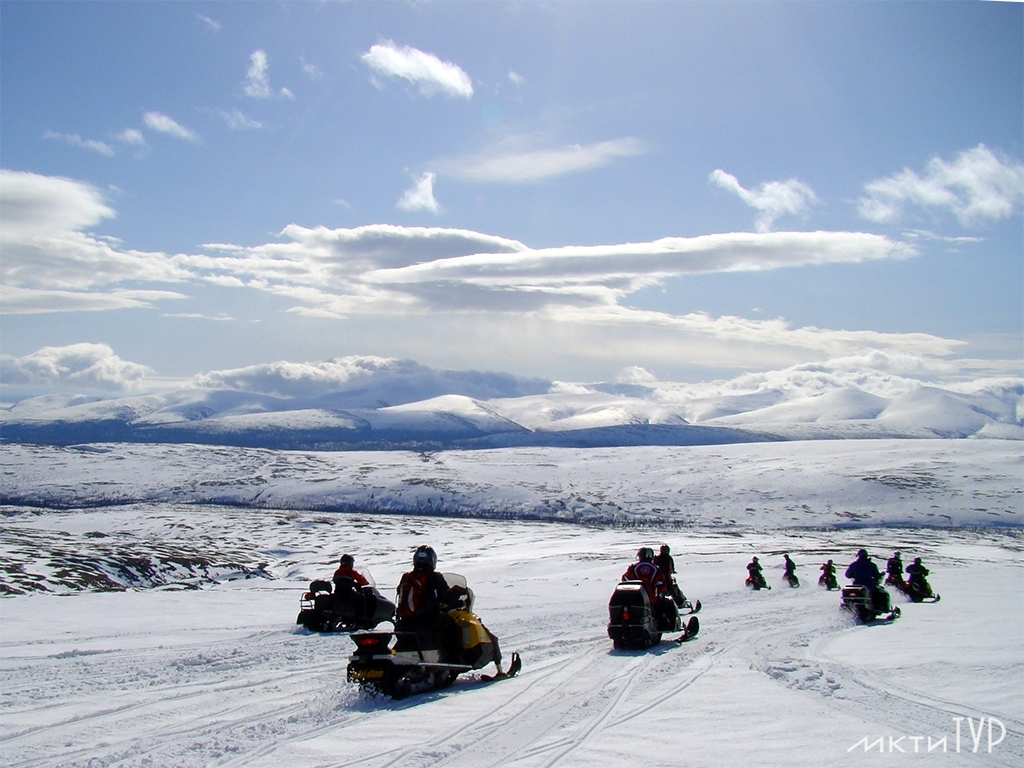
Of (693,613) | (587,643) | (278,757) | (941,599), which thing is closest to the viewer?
(278,757)

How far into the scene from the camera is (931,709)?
31.3 feet

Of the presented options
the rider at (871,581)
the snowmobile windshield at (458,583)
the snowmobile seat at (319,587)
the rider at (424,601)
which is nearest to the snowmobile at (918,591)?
the rider at (871,581)

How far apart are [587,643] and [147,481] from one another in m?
174

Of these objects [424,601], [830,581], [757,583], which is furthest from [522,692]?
[830,581]

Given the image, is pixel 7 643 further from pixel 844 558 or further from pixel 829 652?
pixel 844 558

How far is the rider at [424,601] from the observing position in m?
11.4

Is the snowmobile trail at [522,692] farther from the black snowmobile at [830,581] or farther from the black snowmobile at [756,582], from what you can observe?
the black snowmobile at [756,582]

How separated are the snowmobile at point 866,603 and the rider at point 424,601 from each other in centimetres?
1334

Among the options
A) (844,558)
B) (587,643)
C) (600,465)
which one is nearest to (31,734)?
(587,643)

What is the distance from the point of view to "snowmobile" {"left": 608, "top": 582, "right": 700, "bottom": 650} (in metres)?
15.1

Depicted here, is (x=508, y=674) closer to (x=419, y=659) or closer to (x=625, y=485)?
(x=419, y=659)

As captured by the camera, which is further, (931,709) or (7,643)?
(7,643)

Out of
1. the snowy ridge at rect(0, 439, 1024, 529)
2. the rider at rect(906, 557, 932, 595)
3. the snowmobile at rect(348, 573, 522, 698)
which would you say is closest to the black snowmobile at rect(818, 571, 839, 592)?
the rider at rect(906, 557, 932, 595)

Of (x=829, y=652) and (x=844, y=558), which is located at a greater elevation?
(x=829, y=652)
